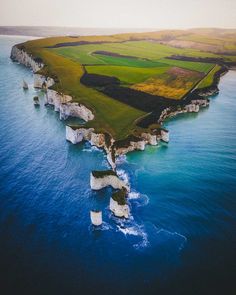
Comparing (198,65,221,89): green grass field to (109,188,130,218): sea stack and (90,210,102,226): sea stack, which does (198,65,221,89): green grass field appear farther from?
(90,210,102,226): sea stack

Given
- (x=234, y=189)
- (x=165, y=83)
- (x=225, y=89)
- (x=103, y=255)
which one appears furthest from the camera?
(x=225, y=89)

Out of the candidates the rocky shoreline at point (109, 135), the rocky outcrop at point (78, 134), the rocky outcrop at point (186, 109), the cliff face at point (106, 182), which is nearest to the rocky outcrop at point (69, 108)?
the rocky shoreline at point (109, 135)

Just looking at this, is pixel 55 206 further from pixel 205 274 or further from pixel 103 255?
pixel 205 274

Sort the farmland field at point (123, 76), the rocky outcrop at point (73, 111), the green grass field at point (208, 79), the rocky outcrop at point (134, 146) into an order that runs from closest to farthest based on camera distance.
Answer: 1. the rocky outcrop at point (134, 146)
2. the farmland field at point (123, 76)
3. the rocky outcrop at point (73, 111)
4. the green grass field at point (208, 79)

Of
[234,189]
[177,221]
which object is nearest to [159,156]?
[234,189]

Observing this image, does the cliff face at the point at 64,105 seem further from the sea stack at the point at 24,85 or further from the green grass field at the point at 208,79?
the green grass field at the point at 208,79

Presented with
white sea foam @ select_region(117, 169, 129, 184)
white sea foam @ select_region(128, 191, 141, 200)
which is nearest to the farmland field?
white sea foam @ select_region(117, 169, 129, 184)
